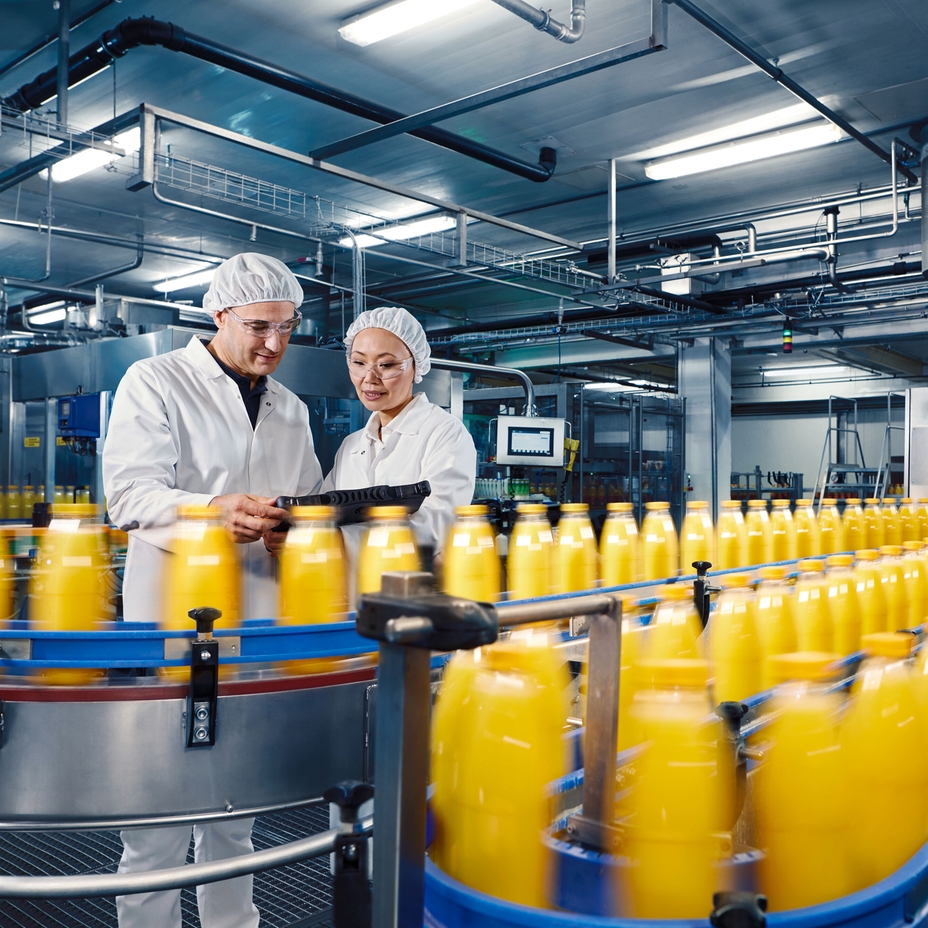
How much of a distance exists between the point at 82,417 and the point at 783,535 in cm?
355

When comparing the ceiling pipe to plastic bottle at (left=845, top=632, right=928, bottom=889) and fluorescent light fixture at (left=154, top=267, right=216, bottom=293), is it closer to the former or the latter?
plastic bottle at (left=845, top=632, right=928, bottom=889)

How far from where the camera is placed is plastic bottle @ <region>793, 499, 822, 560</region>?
7.29 ft

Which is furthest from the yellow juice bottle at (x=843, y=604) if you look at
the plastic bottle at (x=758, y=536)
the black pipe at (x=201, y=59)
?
the black pipe at (x=201, y=59)

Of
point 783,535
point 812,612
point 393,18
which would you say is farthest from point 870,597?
point 393,18

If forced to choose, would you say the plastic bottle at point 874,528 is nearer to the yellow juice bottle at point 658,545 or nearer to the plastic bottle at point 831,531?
the plastic bottle at point 831,531

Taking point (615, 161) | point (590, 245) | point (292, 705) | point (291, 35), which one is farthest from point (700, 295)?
point (292, 705)

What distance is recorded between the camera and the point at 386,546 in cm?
141

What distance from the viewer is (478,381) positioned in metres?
12.1

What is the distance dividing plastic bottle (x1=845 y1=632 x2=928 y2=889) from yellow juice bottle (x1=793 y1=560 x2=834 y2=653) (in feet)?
1.46

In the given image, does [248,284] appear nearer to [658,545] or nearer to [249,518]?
[249,518]

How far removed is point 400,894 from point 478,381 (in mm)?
11572

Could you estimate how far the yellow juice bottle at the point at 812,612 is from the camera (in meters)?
1.26

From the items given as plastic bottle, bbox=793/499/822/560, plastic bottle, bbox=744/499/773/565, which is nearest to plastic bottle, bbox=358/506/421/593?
A: plastic bottle, bbox=744/499/773/565

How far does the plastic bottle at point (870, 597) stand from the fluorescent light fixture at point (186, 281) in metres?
7.91
